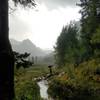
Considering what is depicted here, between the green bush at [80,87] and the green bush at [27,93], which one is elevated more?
the green bush at [27,93]

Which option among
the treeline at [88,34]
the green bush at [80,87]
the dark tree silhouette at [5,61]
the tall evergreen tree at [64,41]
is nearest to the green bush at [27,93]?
the dark tree silhouette at [5,61]

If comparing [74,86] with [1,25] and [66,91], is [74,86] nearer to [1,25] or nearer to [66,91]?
[66,91]

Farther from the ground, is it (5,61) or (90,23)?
(90,23)

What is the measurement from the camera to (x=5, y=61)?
9023 mm

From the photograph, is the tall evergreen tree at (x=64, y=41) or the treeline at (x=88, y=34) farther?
the tall evergreen tree at (x=64, y=41)

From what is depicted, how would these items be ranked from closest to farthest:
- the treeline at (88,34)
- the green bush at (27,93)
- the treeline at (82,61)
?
the green bush at (27,93) < the treeline at (82,61) < the treeline at (88,34)

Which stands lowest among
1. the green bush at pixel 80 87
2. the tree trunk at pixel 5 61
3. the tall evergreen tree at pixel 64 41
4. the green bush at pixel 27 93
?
the green bush at pixel 80 87

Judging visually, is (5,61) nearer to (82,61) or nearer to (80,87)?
(80,87)

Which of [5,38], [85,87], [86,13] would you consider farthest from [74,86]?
[5,38]

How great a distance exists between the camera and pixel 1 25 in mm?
9328

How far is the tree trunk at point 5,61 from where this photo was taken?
8.89m

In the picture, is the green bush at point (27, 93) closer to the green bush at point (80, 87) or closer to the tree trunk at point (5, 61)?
the tree trunk at point (5, 61)

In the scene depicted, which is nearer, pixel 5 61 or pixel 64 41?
pixel 5 61

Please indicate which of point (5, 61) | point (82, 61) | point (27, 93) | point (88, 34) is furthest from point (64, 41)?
point (5, 61)
